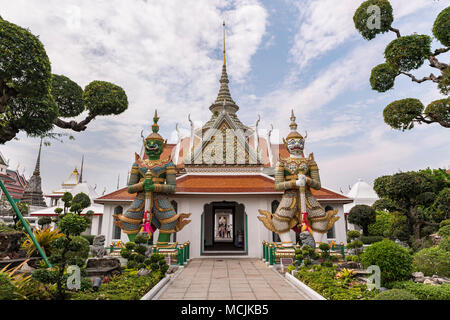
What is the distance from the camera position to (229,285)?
21.8 feet

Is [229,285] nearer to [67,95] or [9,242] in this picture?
[9,242]

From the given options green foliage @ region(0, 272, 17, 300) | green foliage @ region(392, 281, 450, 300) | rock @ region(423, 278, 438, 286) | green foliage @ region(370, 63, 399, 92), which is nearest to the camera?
green foliage @ region(0, 272, 17, 300)

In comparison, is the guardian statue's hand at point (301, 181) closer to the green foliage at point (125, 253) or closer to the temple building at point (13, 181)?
the green foliage at point (125, 253)

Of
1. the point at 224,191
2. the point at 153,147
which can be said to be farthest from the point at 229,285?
the point at 153,147

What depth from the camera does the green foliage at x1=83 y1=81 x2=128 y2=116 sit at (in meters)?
10.4

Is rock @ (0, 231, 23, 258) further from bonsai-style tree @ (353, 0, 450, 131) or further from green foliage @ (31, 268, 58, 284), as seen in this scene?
bonsai-style tree @ (353, 0, 450, 131)

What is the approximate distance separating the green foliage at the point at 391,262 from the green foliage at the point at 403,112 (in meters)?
4.93

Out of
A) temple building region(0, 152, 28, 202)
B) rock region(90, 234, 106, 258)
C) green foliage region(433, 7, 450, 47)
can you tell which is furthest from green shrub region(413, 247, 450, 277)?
temple building region(0, 152, 28, 202)

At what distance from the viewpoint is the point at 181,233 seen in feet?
39.3

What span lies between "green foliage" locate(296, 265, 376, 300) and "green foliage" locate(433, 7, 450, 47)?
710 cm

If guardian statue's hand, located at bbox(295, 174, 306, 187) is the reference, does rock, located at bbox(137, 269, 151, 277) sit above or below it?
below

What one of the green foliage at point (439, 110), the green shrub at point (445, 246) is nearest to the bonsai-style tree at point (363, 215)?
the green shrub at point (445, 246)

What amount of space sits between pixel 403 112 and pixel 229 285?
25.7 feet
